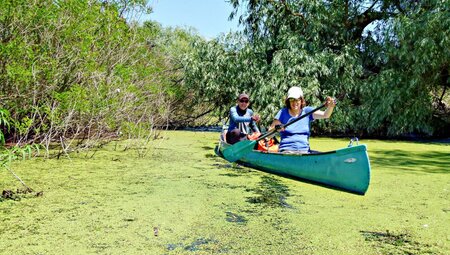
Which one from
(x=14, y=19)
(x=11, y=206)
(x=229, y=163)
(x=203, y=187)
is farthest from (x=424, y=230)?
(x=14, y=19)

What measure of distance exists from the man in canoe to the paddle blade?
39 cm

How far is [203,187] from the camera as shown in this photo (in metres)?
4.77

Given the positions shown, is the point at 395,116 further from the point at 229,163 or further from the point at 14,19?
the point at 14,19

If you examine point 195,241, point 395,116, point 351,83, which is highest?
point 351,83

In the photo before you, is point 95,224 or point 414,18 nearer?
point 95,224

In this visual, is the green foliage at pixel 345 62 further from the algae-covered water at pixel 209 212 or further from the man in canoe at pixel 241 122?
the algae-covered water at pixel 209 212

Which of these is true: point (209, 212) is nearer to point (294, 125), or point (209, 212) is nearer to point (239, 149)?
point (294, 125)

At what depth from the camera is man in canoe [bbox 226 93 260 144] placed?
6.74 meters

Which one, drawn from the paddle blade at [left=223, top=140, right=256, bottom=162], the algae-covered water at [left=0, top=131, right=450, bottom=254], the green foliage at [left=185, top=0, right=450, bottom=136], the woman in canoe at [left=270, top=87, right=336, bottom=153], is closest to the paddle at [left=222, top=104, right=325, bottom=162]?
the paddle blade at [left=223, top=140, right=256, bottom=162]

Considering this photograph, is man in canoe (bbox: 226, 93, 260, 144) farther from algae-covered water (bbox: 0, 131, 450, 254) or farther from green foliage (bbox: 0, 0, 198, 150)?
green foliage (bbox: 0, 0, 198, 150)

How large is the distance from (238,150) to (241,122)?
2.02 ft

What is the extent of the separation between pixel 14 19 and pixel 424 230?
4538mm

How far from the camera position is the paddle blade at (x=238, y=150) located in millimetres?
6078

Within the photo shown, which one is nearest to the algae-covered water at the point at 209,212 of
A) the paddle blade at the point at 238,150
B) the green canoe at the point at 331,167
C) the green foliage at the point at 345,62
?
the green canoe at the point at 331,167
